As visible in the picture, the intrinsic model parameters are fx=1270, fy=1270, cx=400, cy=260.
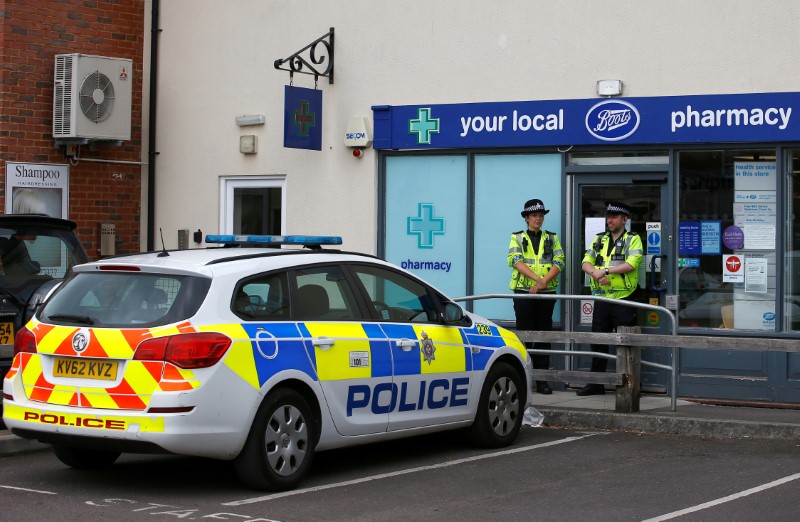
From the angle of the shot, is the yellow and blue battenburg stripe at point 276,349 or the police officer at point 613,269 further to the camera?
the police officer at point 613,269

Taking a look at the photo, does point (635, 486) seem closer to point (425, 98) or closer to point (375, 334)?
point (375, 334)

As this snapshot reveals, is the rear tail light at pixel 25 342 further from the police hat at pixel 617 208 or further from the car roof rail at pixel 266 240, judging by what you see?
the police hat at pixel 617 208

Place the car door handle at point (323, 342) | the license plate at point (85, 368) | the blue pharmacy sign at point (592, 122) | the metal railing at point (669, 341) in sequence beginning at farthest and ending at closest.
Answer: the blue pharmacy sign at point (592, 122) < the metal railing at point (669, 341) < the car door handle at point (323, 342) < the license plate at point (85, 368)

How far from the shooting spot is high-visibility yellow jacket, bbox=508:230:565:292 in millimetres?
12812

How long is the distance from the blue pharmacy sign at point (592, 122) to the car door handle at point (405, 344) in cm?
474

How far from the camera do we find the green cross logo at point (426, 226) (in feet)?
45.5

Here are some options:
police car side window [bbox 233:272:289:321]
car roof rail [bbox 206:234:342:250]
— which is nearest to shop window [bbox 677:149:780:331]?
car roof rail [bbox 206:234:342:250]

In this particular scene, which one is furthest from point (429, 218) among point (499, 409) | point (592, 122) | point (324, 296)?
point (324, 296)

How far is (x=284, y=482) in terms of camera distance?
26.0 ft

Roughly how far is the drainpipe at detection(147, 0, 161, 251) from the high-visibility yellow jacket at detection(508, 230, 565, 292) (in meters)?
5.05

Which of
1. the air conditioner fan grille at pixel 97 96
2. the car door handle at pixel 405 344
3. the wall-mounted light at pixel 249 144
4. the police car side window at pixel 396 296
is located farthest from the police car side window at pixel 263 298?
the air conditioner fan grille at pixel 97 96

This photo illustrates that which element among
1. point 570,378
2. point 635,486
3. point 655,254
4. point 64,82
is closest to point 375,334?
point 635,486

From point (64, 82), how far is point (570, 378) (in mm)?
6727

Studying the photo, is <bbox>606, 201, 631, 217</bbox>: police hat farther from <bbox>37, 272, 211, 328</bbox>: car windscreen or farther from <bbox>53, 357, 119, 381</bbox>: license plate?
<bbox>53, 357, 119, 381</bbox>: license plate
